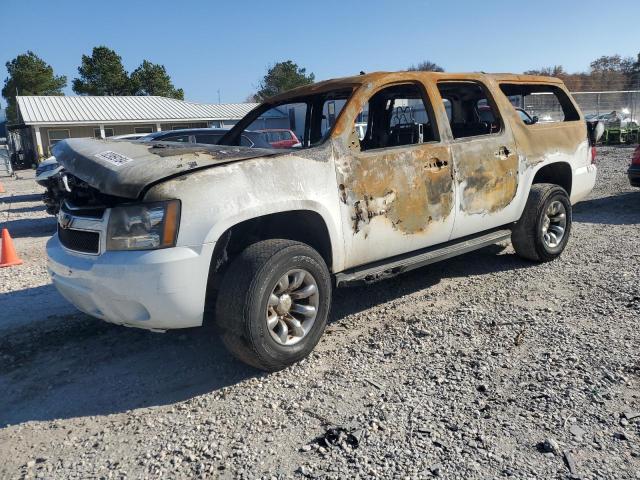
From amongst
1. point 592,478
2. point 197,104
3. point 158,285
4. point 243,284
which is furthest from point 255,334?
point 197,104

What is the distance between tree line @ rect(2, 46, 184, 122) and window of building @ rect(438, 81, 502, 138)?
5374 cm

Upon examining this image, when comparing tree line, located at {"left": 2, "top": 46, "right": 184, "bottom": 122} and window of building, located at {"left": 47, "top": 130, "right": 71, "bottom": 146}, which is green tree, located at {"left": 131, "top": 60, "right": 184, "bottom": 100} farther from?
window of building, located at {"left": 47, "top": 130, "right": 71, "bottom": 146}

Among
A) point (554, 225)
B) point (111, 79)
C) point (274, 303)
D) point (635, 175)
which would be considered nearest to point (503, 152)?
point (554, 225)

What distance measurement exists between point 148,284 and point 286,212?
1.03m

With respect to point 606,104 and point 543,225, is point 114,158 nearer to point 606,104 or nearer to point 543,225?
point 543,225

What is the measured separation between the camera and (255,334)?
10.3 feet

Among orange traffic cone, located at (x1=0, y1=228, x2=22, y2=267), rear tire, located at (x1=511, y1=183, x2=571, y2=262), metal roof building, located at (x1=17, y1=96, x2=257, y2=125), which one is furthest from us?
metal roof building, located at (x1=17, y1=96, x2=257, y2=125)

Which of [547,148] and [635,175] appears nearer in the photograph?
[547,148]

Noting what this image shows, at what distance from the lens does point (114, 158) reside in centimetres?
332

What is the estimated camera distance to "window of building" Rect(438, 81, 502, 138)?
4.98 m

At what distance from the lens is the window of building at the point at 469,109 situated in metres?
4.98

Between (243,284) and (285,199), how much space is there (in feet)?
2.02

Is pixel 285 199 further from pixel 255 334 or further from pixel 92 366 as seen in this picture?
pixel 92 366

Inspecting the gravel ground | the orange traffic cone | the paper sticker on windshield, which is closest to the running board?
the gravel ground
